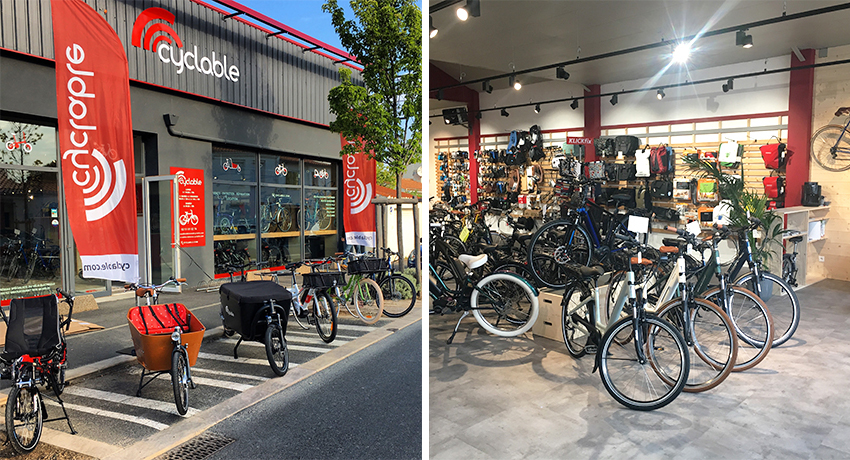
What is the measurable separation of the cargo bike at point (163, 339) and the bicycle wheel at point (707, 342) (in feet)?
10.2

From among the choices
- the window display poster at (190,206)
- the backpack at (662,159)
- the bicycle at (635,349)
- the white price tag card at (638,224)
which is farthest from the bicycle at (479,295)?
the backpack at (662,159)

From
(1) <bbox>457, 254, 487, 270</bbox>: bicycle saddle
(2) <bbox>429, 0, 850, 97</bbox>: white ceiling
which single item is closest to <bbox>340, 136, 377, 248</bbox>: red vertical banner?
(1) <bbox>457, 254, 487, 270</bbox>: bicycle saddle

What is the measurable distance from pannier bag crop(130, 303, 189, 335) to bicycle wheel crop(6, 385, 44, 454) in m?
0.27

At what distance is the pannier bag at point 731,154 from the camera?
770 cm

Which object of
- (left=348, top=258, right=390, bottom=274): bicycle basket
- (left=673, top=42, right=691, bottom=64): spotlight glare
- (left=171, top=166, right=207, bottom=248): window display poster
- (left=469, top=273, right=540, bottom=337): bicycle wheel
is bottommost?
(left=469, top=273, right=540, bottom=337): bicycle wheel

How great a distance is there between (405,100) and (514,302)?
241 cm

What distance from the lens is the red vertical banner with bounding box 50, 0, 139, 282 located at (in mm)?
1273

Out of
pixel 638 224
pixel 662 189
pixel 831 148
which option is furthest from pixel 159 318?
pixel 831 148

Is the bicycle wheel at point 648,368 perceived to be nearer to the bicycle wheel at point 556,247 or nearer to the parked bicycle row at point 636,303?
the parked bicycle row at point 636,303

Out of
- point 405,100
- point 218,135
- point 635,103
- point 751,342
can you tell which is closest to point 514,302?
point 751,342

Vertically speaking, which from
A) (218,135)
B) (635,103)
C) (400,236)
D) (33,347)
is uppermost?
(635,103)

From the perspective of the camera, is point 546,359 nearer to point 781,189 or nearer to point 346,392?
point 346,392

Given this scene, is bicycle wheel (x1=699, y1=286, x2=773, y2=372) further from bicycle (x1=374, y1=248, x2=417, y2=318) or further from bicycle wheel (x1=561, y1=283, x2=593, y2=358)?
bicycle (x1=374, y1=248, x2=417, y2=318)

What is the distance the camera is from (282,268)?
6.30 ft
